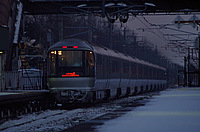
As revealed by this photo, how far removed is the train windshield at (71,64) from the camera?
21.9 metres

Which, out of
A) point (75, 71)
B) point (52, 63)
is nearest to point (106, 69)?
point (75, 71)

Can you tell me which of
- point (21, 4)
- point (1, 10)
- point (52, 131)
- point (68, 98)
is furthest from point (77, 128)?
point (21, 4)

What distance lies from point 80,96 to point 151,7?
1347cm

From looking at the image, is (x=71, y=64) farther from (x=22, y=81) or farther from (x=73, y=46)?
(x=22, y=81)

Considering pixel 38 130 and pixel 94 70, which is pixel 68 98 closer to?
pixel 94 70

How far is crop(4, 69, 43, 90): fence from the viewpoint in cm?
2456

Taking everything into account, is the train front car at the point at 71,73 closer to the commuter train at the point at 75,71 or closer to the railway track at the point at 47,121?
the commuter train at the point at 75,71

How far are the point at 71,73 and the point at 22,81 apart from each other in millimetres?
6514

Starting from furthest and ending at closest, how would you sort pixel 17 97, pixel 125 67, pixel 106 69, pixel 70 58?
pixel 125 67 < pixel 106 69 < pixel 70 58 < pixel 17 97

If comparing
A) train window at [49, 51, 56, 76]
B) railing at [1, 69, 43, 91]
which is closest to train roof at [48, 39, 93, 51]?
train window at [49, 51, 56, 76]

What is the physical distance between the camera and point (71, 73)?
71.8 feet

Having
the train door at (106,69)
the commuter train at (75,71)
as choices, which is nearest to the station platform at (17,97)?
the commuter train at (75,71)

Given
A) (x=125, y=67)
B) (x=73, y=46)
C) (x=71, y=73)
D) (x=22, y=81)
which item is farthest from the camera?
(x=125, y=67)

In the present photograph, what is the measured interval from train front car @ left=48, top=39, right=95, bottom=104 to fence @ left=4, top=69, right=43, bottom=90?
10.6 ft
